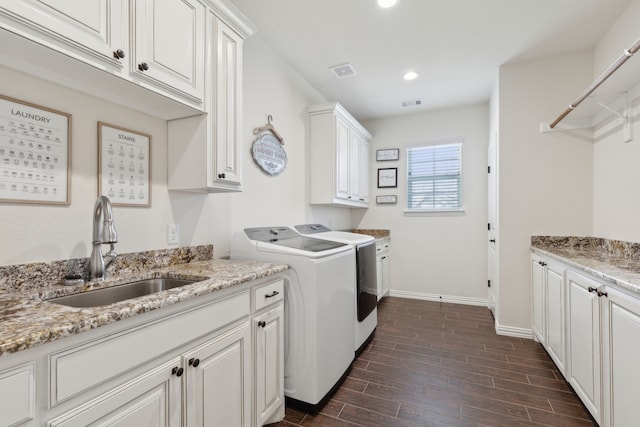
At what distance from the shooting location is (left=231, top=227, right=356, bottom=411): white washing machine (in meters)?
1.80

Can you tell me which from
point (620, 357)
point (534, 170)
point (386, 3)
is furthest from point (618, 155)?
point (386, 3)

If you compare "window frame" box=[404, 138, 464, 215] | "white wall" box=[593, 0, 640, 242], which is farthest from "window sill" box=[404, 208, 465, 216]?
"white wall" box=[593, 0, 640, 242]

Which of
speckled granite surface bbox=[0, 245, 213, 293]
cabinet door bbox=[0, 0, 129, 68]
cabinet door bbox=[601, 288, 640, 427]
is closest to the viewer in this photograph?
cabinet door bbox=[0, 0, 129, 68]

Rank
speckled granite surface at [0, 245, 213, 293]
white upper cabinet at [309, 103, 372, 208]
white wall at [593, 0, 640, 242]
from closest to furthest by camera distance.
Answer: speckled granite surface at [0, 245, 213, 293] < white wall at [593, 0, 640, 242] < white upper cabinet at [309, 103, 372, 208]

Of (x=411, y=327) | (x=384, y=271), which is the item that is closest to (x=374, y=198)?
(x=384, y=271)

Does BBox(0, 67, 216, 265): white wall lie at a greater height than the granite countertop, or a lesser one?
greater

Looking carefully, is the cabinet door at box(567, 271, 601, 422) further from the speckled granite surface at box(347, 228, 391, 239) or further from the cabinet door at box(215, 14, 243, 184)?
the speckled granite surface at box(347, 228, 391, 239)

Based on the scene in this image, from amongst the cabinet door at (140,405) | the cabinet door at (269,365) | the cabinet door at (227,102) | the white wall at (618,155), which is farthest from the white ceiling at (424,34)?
the cabinet door at (140,405)

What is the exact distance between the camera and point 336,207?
4102mm

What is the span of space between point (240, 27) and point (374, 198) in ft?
10.5

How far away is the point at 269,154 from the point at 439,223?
2.72m

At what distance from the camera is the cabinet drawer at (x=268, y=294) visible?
1526mm

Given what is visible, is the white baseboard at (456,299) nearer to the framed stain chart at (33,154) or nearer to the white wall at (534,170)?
the white wall at (534,170)

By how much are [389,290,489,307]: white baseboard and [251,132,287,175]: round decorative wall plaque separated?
8.86 feet
